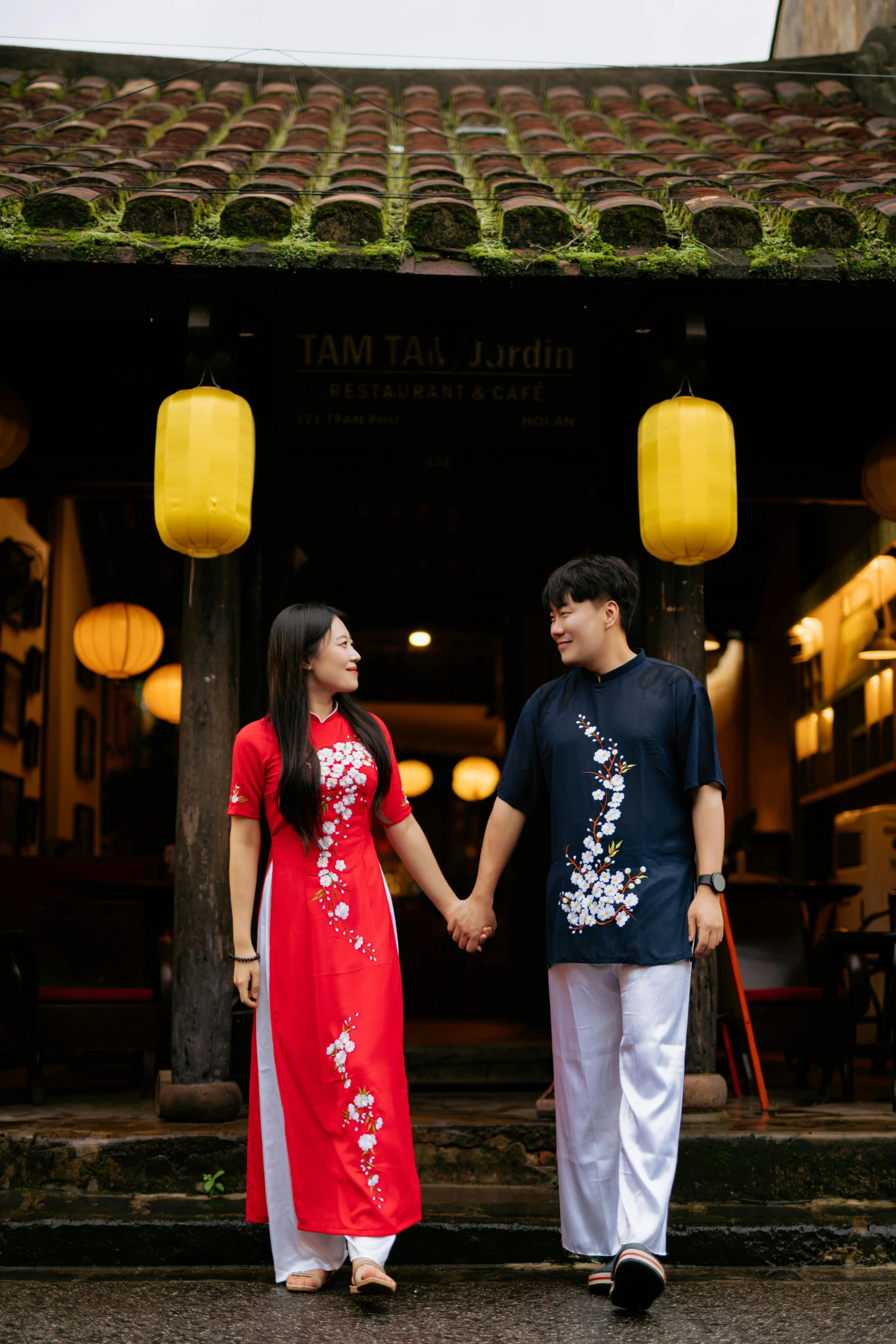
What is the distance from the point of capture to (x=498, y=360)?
5.98 m

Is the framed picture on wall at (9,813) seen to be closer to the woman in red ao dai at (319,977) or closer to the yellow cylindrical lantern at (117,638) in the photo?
the yellow cylindrical lantern at (117,638)

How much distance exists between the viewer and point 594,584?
12.3ft

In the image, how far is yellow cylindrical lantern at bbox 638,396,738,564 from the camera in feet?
15.8

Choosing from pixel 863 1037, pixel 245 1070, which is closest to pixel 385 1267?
pixel 245 1070

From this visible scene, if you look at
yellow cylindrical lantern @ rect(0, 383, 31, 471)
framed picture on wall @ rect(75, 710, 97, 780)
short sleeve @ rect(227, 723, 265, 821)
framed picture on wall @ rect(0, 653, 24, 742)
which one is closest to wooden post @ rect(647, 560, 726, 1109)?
short sleeve @ rect(227, 723, 265, 821)

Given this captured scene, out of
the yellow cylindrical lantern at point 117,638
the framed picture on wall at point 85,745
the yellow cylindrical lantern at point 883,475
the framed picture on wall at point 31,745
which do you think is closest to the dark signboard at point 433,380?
the yellow cylindrical lantern at point 883,475

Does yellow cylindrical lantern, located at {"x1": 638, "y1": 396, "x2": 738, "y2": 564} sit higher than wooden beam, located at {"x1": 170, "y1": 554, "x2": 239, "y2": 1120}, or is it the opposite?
yellow cylindrical lantern, located at {"x1": 638, "y1": 396, "x2": 738, "y2": 564}

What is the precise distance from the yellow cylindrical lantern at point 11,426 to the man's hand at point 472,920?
3332 mm

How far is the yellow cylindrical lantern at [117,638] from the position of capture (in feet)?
30.1

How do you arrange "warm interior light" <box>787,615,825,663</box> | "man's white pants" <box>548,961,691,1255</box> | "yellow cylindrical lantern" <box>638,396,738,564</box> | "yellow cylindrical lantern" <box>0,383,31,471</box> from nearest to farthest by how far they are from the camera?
"man's white pants" <box>548,961,691,1255</box>, "yellow cylindrical lantern" <box>638,396,738,564</box>, "yellow cylindrical lantern" <box>0,383,31,471</box>, "warm interior light" <box>787,615,825,663</box>

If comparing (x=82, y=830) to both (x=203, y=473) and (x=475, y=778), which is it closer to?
(x=475, y=778)

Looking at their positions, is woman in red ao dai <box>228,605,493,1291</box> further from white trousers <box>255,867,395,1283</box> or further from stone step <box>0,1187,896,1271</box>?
stone step <box>0,1187,896,1271</box>

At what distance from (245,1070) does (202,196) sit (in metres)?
3.62

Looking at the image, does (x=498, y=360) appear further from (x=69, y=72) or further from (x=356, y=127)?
(x=69, y=72)
